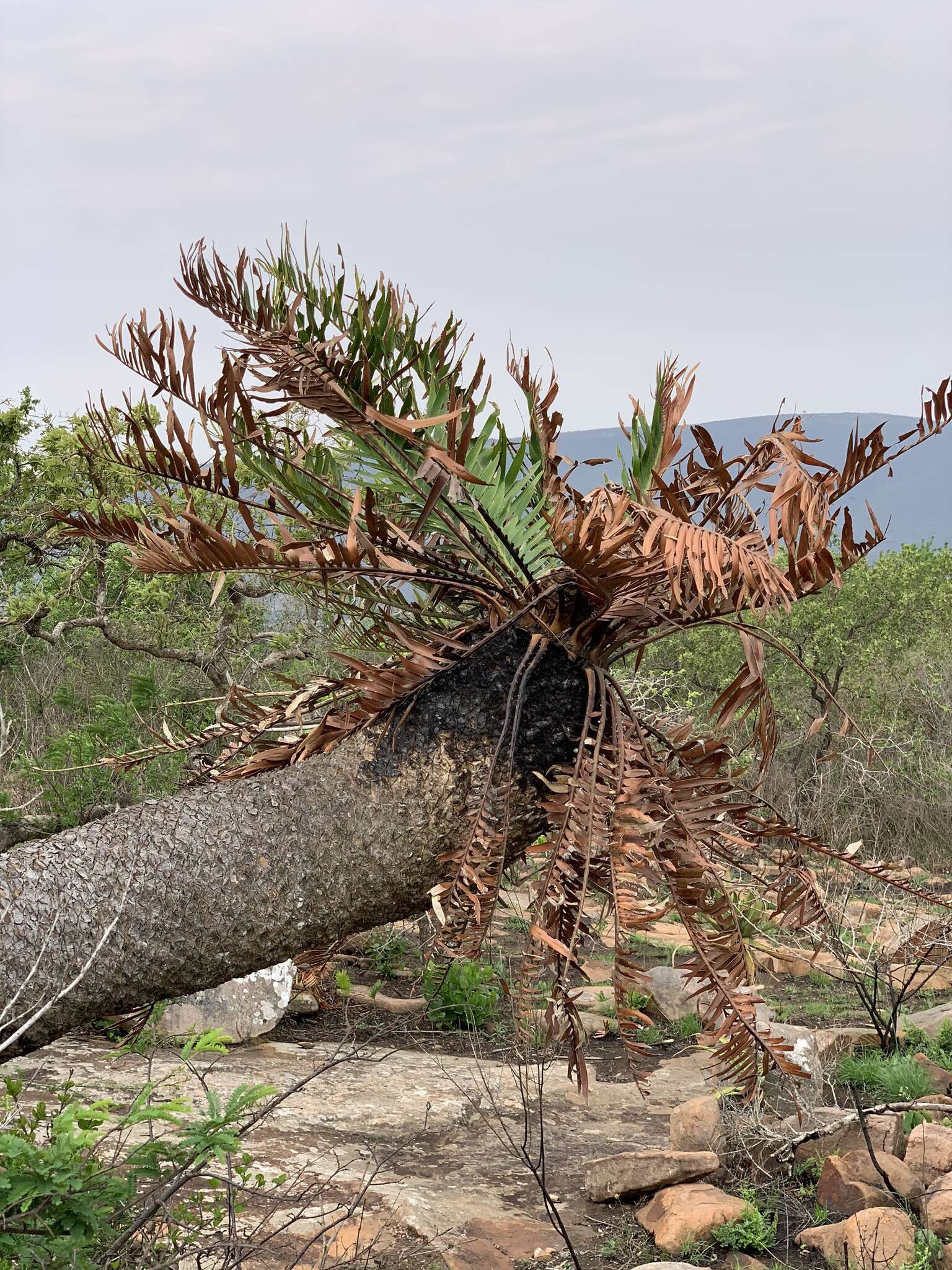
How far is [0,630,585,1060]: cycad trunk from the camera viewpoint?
6.89ft

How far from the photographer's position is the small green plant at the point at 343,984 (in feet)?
24.9

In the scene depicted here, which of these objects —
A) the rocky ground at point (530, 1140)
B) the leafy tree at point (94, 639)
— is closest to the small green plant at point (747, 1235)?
the rocky ground at point (530, 1140)

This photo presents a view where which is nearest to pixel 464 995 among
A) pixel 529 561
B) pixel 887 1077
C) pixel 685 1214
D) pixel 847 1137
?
pixel 887 1077

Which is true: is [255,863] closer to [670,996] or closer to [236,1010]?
[236,1010]

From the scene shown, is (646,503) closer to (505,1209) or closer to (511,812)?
(511,812)

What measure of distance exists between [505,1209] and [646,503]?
3658mm

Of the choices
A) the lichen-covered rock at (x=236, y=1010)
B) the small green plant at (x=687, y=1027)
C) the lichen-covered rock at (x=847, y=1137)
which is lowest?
Answer: the small green plant at (x=687, y=1027)

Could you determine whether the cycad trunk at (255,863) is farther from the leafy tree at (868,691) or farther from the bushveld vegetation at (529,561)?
the leafy tree at (868,691)

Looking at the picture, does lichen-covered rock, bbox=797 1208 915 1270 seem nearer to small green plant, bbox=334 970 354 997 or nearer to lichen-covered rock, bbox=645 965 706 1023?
lichen-covered rock, bbox=645 965 706 1023

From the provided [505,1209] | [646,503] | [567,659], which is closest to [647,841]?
[567,659]

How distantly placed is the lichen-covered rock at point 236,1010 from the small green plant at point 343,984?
57 cm

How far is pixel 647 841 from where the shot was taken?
2.21m

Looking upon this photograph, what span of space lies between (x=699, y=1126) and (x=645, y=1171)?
1.38ft

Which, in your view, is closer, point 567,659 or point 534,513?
point 567,659
